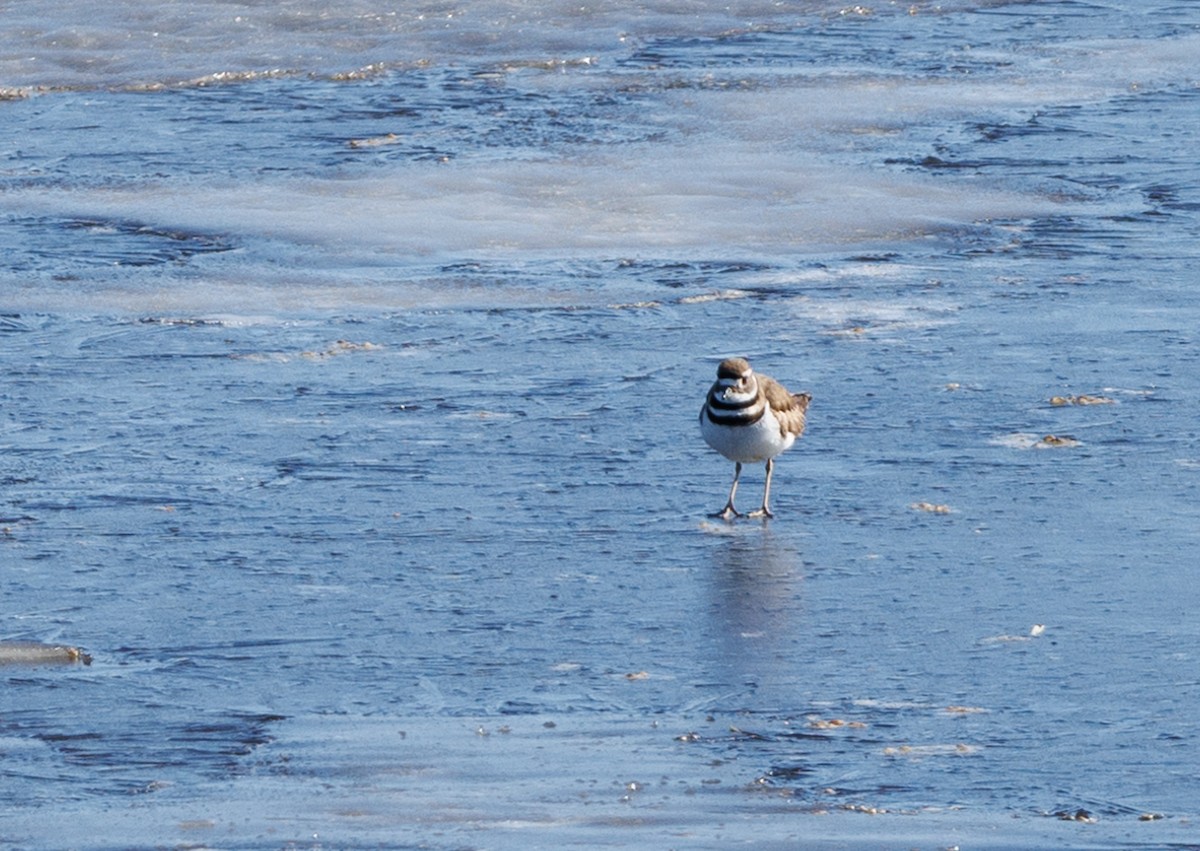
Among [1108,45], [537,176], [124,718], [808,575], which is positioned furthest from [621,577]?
[1108,45]

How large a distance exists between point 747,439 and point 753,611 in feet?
2.97

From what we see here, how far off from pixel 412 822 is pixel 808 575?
1966mm

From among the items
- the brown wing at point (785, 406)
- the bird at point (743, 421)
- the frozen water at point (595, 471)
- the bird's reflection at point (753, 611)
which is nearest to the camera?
the frozen water at point (595, 471)

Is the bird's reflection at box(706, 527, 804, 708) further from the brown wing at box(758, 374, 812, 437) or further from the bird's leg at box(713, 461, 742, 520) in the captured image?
the brown wing at box(758, 374, 812, 437)

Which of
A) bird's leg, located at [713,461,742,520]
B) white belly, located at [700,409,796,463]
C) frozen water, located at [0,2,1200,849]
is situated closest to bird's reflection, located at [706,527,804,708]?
frozen water, located at [0,2,1200,849]

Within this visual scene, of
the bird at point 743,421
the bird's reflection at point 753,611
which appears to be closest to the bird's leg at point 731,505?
the bird at point 743,421

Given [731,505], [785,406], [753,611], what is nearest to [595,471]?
[731,505]

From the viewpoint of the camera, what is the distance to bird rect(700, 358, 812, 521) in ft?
22.7

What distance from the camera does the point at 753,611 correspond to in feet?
20.1

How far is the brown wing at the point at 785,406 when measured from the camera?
709 cm

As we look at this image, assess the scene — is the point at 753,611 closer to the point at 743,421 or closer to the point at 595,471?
the point at 743,421

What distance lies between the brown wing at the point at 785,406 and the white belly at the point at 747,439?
0.06 metres

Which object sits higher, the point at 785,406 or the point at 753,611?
the point at 785,406

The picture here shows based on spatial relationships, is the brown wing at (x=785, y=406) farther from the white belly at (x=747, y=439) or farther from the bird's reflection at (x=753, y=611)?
the bird's reflection at (x=753, y=611)
